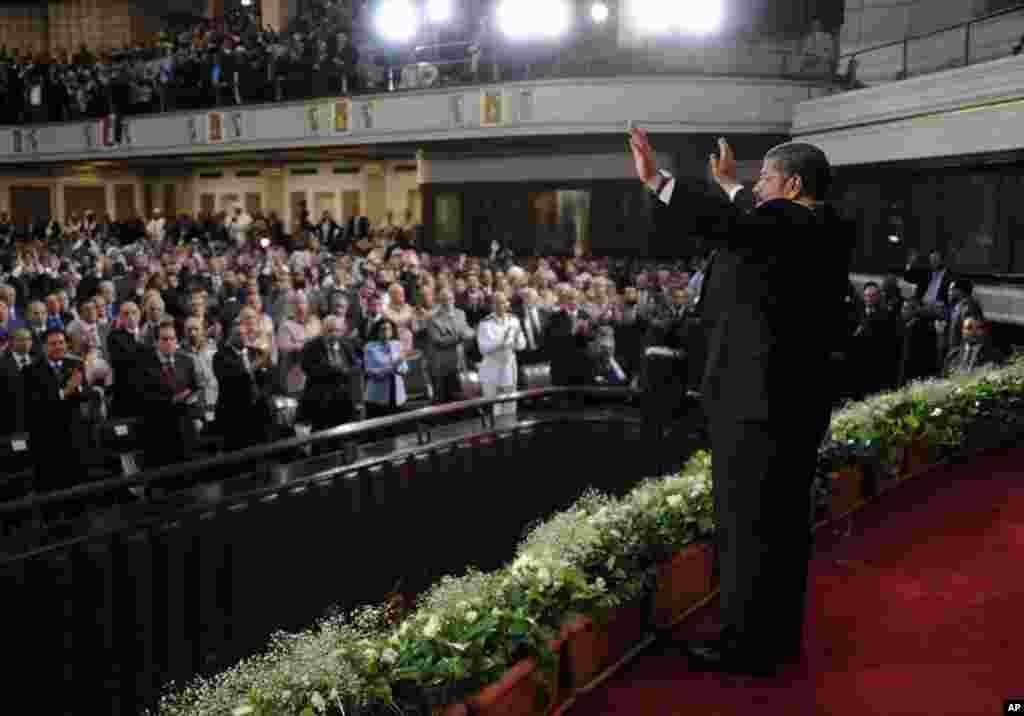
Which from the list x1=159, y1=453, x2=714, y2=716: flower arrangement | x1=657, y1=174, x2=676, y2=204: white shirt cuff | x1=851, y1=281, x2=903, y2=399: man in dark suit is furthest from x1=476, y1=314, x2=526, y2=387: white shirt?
x1=657, y1=174, x2=676, y2=204: white shirt cuff

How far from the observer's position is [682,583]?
151 inches

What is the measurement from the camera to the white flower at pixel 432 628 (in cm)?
291

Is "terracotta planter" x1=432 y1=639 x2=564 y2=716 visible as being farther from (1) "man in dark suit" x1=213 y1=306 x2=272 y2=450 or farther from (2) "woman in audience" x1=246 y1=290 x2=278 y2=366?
(2) "woman in audience" x1=246 y1=290 x2=278 y2=366

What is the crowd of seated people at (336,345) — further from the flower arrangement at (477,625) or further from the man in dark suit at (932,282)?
the flower arrangement at (477,625)

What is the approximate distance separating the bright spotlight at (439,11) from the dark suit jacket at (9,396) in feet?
62.5

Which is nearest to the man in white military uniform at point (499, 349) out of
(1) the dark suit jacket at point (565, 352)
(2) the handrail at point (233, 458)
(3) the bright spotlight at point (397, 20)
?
(1) the dark suit jacket at point (565, 352)

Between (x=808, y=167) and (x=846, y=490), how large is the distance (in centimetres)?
244

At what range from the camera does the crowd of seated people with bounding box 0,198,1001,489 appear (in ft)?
23.0

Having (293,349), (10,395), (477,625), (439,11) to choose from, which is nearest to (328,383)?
(293,349)

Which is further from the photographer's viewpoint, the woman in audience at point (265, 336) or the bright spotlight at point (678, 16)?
the bright spotlight at point (678, 16)

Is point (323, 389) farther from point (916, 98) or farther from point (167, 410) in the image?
point (916, 98)

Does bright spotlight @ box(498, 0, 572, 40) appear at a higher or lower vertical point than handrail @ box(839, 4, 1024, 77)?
higher

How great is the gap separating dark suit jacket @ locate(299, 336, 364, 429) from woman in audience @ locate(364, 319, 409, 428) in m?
0.21

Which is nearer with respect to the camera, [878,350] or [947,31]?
[878,350]
